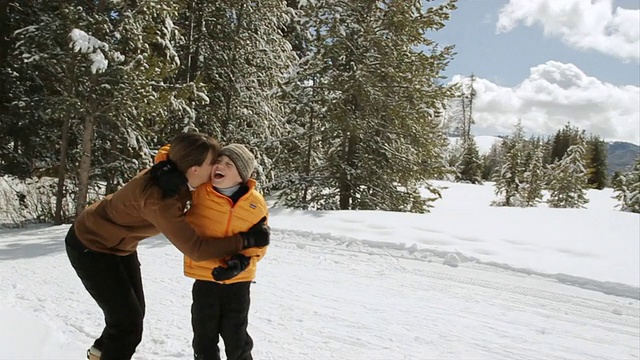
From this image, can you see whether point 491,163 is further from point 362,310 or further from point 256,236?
point 256,236

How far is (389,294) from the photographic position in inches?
249

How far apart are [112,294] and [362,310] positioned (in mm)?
3318

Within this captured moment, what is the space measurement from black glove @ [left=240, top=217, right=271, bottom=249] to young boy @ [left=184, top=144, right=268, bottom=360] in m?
0.04

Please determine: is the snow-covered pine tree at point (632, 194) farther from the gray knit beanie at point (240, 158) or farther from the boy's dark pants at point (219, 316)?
the gray knit beanie at point (240, 158)

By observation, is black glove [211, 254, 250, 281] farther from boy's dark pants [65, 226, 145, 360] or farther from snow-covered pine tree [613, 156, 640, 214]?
snow-covered pine tree [613, 156, 640, 214]

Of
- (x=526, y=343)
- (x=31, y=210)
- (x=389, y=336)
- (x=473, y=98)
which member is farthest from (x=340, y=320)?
(x=473, y=98)

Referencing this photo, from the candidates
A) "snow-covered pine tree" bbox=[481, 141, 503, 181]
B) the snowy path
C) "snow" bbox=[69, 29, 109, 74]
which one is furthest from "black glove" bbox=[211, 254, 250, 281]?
"snow-covered pine tree" bbox=[481, 141, 503, 181]

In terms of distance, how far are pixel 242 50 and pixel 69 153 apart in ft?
19.0

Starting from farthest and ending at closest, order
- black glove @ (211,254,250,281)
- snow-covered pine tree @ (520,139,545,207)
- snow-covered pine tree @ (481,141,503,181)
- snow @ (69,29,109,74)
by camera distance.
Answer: snow-covered pine tree @ (481,141,503,181)
snow-covered pine tree @ (520,139,545,207)
snow @ (69,29,109,74)
black glove @ (211,254,250,281)

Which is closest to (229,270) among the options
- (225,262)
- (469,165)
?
(225,262)

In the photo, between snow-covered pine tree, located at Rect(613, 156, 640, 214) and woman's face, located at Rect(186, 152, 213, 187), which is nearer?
woman's face, located at Rect(186, 152, 213, 187)

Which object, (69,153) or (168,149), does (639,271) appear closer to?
(168,149)

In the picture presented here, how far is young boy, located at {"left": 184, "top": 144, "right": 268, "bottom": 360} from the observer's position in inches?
112

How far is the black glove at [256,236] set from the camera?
284cm
